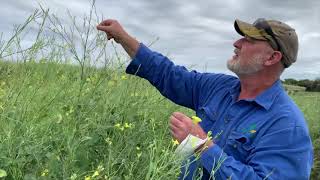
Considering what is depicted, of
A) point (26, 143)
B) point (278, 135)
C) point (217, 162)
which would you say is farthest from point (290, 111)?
point (26, 143)

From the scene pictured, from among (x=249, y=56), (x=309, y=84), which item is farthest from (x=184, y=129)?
(x=309, y=84)

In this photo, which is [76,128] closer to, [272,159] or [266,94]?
[272,159]

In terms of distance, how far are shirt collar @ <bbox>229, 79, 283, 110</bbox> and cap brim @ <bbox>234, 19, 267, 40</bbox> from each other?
0.34 metres

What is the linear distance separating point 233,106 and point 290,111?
1.32 feet

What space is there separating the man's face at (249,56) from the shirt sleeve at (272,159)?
63cm

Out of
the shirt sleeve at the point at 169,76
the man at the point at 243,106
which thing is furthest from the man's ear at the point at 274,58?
the shirt sleeve at the point at 169,76

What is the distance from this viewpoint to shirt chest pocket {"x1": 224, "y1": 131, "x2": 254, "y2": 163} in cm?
354

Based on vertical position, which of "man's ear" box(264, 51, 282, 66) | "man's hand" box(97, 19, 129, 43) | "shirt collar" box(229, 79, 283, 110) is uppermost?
"man's hand" box(97, 19, 129, 43)

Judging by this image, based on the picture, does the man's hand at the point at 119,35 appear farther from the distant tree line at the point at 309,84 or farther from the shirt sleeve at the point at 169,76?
the distant tree line at the point at 309,84

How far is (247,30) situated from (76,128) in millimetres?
1470

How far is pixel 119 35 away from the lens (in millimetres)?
4172

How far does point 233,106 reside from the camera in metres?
3.84

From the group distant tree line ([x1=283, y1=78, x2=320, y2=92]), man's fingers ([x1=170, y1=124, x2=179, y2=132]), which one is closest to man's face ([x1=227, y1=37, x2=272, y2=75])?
man's fingers ([x1=170, y1=124, x2=179, y2=132])

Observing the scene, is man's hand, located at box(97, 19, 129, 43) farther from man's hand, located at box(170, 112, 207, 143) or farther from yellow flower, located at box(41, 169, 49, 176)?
yellow flower, located at box(41, 169, 49, 176)
